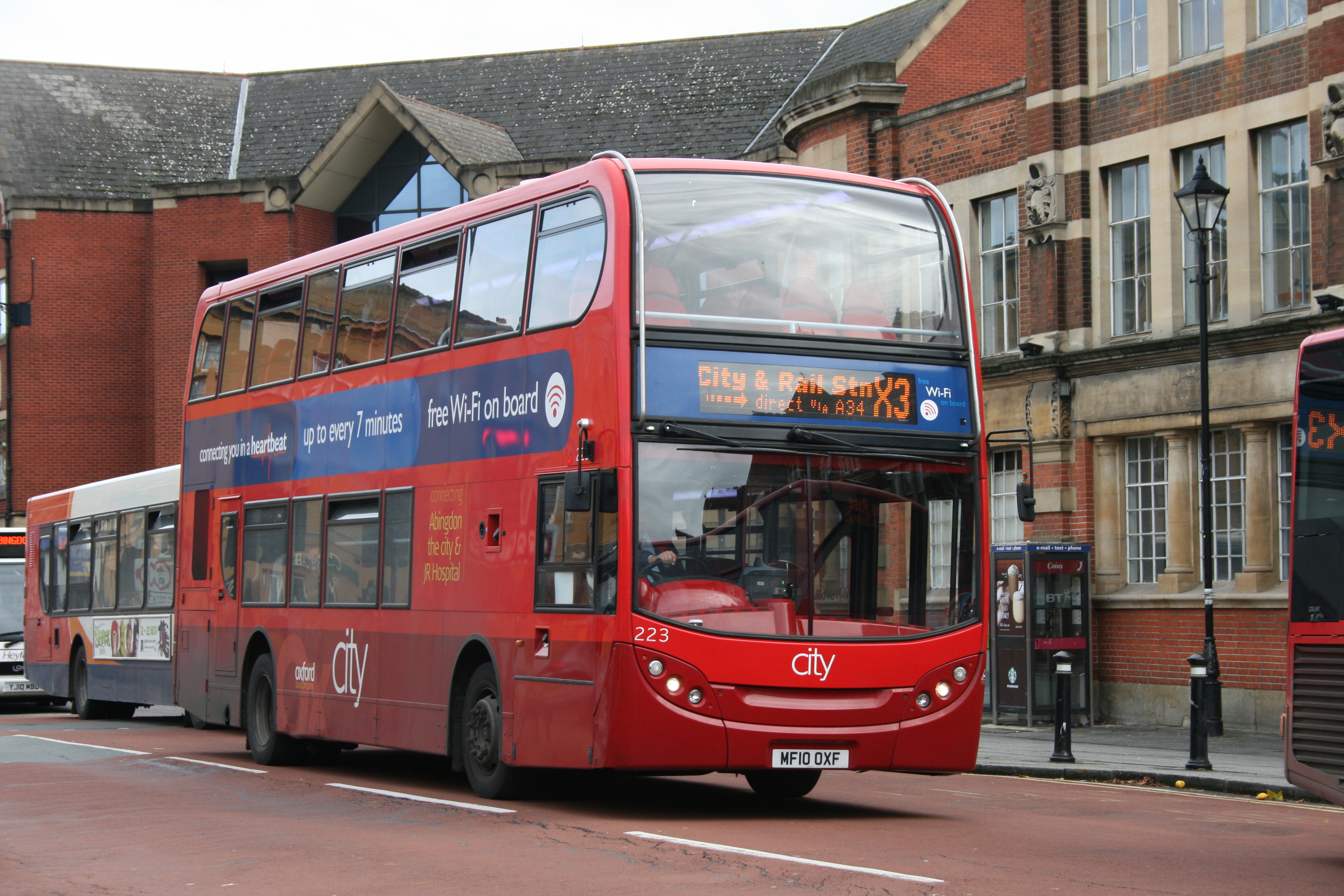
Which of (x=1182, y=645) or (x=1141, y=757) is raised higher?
(x=1182, y=645)

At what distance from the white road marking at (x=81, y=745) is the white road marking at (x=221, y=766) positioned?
66cm

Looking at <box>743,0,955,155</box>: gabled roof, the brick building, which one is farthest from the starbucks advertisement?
<box>743,0,955,155</box>: gabled roof

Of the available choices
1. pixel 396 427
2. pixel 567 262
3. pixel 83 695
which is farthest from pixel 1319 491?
pixel 83 695

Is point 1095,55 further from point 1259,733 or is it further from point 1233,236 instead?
point 1259,733

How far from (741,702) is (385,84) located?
31.2 metres

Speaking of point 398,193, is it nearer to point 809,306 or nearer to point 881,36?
point 881,36

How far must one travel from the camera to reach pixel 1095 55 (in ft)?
74.6

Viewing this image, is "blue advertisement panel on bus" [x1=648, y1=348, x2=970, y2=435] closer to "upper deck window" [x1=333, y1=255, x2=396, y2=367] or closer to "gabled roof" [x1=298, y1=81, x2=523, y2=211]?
"upper deck window" [x1=333, y1=255, x2=396, y2=367]

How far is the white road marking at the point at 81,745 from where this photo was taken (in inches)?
701

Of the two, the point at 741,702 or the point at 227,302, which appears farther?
the point at 227,302

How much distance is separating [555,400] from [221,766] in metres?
6.51

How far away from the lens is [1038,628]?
21.5 metres

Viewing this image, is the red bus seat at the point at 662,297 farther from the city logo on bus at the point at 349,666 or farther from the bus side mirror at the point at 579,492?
the city logo on bus at the point at 349,666

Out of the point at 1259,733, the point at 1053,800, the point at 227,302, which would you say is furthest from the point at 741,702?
the point at 1259,733
